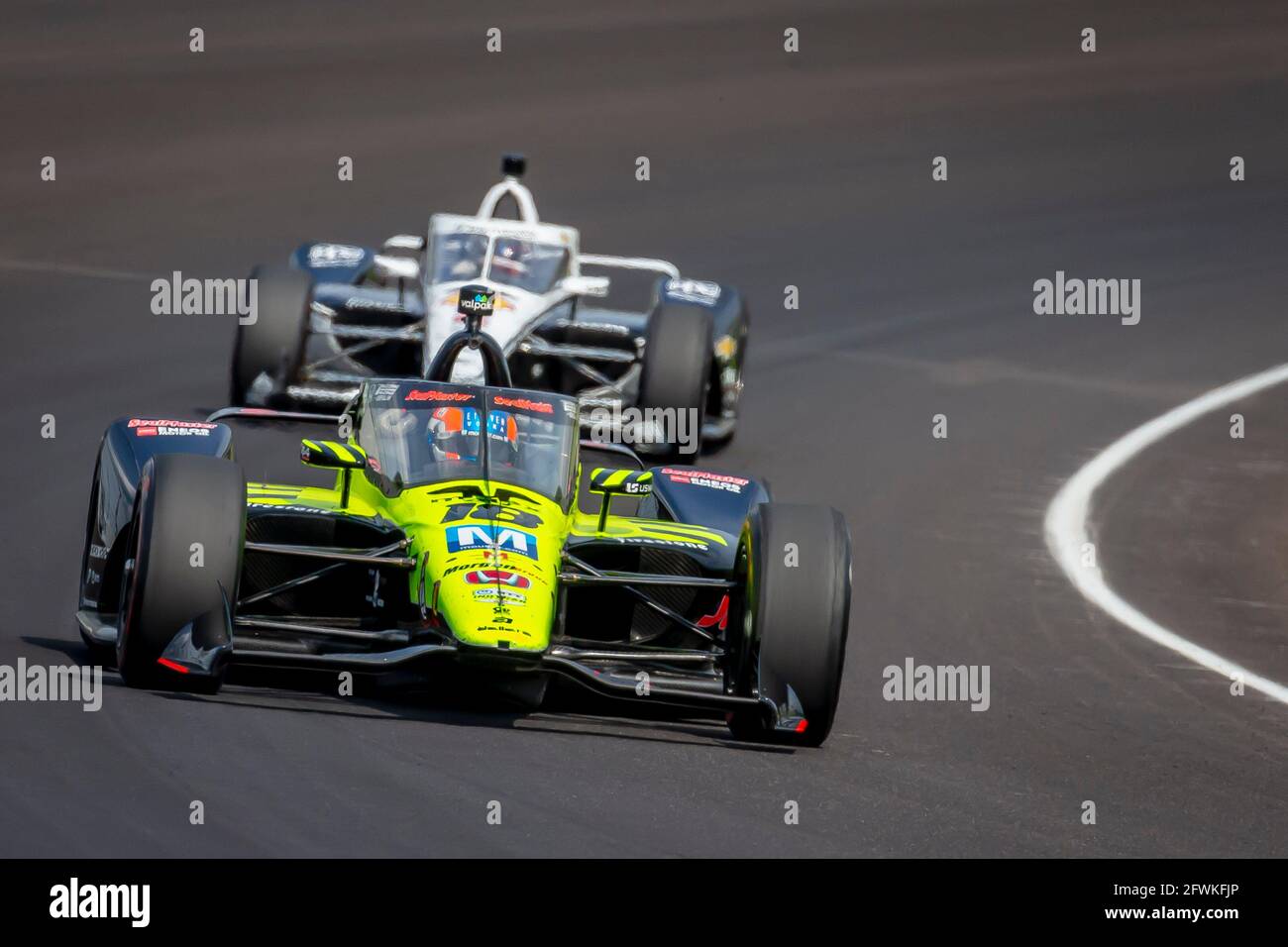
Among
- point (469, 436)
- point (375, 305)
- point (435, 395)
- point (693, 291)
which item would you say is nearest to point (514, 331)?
point (375, 305)

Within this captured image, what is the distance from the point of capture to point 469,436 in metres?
10.5

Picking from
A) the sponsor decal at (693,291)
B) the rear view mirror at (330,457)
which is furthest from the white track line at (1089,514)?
the rear view mirror at (330,457)

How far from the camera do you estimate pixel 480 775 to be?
A: 8375mm

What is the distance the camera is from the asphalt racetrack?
27.5 ft

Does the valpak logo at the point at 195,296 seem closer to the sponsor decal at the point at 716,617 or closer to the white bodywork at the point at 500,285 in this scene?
the white bodywork at the point at 500,285

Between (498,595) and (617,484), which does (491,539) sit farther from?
(617,484)

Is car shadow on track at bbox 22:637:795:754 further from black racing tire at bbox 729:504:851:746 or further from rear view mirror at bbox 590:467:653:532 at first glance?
rear view mirror at bbox 590:467:653:532

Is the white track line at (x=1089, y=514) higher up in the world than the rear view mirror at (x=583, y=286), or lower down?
lower down

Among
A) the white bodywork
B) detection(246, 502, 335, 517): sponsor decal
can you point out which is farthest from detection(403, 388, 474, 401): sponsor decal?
the white bodywork

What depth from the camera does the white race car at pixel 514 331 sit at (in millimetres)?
15586

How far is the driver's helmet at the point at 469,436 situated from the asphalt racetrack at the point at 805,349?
131 cm
